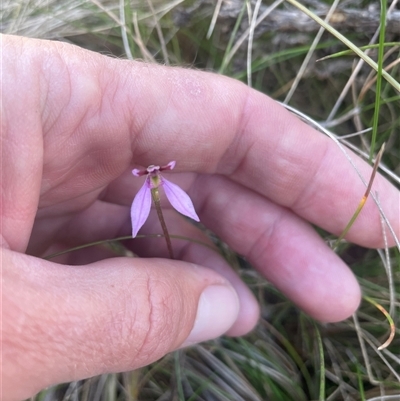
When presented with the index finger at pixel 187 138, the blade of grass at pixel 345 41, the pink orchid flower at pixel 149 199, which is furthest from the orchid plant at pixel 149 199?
the blade of grass at pixel 345 41

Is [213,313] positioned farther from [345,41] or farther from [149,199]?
[345,41]

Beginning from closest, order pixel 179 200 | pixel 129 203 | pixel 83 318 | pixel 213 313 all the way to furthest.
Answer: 1. pixel 83 318
2. pixel 179 200
3. pixel 213 313
4. pixel 129 203

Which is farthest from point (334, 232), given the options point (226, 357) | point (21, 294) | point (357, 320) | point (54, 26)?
point (54, 26)

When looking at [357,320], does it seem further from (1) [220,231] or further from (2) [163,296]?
(2) [163,296]

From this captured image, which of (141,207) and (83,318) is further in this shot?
(141,207)

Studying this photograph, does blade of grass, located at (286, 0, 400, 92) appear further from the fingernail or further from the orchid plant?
the fingernail

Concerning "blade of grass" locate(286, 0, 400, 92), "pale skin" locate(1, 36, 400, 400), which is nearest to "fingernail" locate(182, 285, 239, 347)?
"pale skin" locate(1, 36, 400, 400)

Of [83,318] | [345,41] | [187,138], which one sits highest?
[345,41]

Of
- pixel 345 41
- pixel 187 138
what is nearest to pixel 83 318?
pixel 187 138
